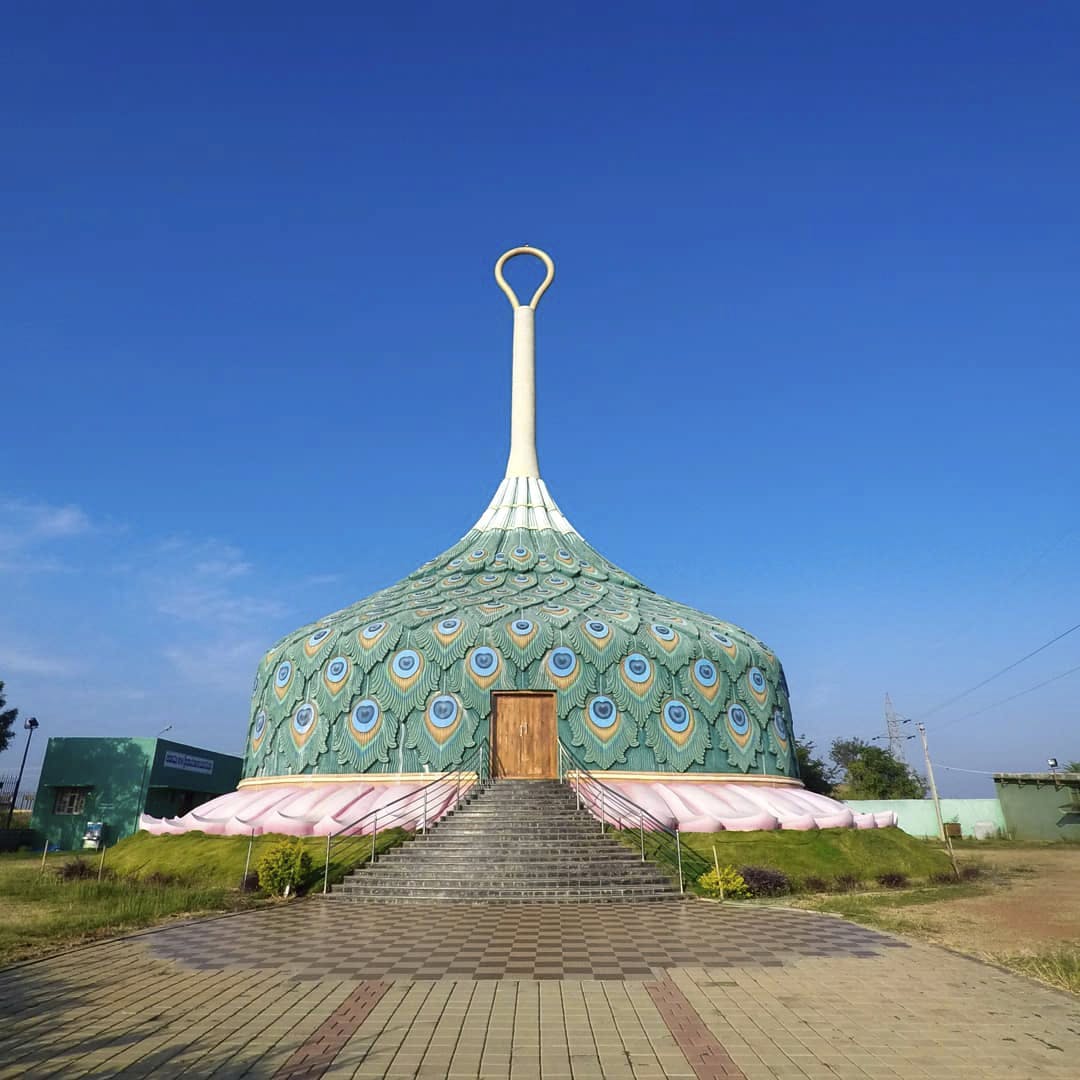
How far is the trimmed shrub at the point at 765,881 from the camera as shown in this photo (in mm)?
12703

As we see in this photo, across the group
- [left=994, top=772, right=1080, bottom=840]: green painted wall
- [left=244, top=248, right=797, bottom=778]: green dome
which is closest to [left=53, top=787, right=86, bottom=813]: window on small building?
[left=244, top=248, right=797, bottom=778]: green dome

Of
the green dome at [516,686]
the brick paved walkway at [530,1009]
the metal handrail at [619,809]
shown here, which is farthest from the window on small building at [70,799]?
the brick paved walkway at [530,1009]

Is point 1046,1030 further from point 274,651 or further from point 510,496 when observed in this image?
point 510,496

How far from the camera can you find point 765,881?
12820 mm

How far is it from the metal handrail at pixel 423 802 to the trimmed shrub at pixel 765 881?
5748 mm

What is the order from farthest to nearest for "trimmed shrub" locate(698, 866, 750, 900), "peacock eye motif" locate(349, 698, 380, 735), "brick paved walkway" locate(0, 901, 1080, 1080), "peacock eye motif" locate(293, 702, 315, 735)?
"peacock eye motif" locate(293, 702, 315, 735) < "peacock eye motif" locate(349, 698, 380, 735) < "trimmed shrub" locate(698, 866, 750, 900) < "brick paved walkway" locate(0, 901, 1080, 1080)

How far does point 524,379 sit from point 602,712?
48.7 feet

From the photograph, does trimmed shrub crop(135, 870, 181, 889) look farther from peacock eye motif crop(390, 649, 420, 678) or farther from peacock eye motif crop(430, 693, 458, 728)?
peacock eye motif crop(390, 649, 420, 678)

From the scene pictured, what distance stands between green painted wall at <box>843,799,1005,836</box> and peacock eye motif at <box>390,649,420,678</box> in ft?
61.6

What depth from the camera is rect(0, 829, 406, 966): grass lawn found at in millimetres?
9453

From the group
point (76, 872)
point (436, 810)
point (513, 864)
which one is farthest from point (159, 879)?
point (513, 864)

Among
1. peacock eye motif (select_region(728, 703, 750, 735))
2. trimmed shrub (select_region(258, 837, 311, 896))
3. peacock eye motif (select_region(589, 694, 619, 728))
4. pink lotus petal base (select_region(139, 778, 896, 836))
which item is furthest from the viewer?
peacock eye motif (select_region(728, 703, 750, 735))

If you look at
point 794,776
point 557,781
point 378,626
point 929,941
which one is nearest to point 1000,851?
point 794,776

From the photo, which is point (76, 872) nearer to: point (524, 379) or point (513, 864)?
point (513, 864)
